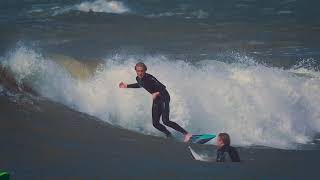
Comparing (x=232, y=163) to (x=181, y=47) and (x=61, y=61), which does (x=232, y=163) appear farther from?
(x=61, y=61)

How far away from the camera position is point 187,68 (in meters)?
4.65

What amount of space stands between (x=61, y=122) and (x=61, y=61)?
1.72 feet

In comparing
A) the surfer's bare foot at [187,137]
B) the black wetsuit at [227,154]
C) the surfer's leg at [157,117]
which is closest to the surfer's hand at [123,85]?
the surfer's leg at [157,117]

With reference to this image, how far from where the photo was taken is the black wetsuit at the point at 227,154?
4184 millimetres

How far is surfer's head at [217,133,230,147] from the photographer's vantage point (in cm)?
424

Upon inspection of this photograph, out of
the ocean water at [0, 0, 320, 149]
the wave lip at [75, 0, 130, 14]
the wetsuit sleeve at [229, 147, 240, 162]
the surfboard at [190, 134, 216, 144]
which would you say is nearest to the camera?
the wetsuit sleeve at [229, 147, 240, 162]

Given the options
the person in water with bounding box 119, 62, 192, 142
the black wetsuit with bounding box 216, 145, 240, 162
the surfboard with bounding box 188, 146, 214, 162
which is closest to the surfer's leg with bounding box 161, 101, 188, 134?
the person in water with bounding box 119, 62, 192, 142

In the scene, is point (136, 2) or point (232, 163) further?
point (136, 2)

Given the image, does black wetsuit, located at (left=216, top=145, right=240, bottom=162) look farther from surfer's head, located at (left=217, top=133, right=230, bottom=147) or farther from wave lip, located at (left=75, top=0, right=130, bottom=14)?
wave lip, located at (left=75, top=0, right=130, bottom=14)

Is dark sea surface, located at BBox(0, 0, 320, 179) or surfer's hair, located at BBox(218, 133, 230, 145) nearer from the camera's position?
surfer's hair, located at BBox(218, 133, 230, 145)

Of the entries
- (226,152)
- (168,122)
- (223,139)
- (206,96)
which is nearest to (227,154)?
(226,152)

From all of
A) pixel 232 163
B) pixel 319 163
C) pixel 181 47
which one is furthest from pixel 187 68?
pixel 319 163

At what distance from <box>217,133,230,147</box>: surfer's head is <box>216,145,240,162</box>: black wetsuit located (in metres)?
0.03

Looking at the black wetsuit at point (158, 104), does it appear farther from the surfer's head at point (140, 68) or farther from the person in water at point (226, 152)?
the person in water at point (226, 152)
